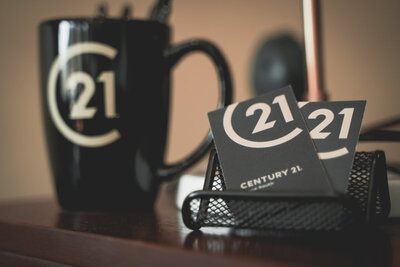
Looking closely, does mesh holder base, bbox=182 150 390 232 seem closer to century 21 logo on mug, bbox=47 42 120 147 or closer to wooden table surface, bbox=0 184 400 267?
wooden table surface, bbox=0 184 400 267

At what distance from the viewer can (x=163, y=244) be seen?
12.1 inches

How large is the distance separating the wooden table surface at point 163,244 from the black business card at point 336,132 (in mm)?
→ 44

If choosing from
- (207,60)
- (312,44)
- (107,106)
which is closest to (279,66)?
(207,60)

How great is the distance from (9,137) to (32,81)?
6.5 inches

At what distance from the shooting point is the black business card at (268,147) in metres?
0.33

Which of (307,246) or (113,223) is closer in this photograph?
(307,246)

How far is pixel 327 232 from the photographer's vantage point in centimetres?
31

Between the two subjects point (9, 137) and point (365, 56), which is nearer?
point (365, 56)

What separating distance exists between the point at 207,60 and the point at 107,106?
609 mm

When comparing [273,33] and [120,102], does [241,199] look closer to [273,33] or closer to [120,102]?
[120,102]

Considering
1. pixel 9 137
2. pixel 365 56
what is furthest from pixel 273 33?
pixel 9 137

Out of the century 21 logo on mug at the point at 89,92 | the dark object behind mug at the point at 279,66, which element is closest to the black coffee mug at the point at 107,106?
the century 21 logo on mug at the point at 89,92

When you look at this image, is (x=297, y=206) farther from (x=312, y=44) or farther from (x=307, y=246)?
(x=312, y=44)

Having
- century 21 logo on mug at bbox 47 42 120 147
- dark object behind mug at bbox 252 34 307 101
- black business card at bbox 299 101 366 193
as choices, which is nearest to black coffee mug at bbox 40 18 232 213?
century 21 logo on mug at bbox 47 42 120 147
